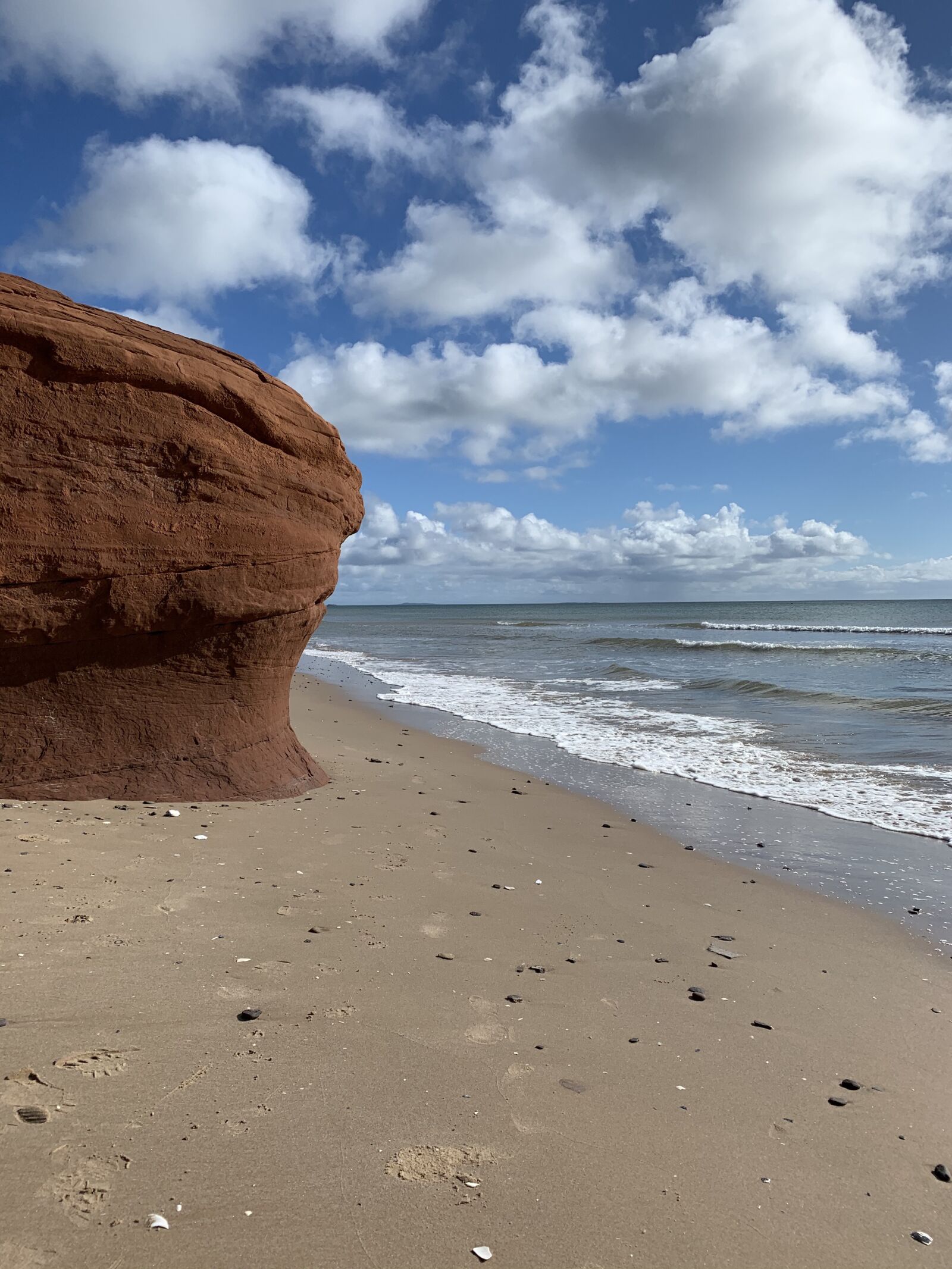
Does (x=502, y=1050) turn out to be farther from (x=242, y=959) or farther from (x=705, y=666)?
(x=705, y=666)

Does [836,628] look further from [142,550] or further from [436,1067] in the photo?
[436,1067]

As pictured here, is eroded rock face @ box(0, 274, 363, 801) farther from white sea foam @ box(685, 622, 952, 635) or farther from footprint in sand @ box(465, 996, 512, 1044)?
white sea foam @ box(685, 622, 952, 635)

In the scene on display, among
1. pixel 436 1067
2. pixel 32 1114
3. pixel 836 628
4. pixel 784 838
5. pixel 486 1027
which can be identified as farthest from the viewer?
pixel 836 628

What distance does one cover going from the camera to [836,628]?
50.3m

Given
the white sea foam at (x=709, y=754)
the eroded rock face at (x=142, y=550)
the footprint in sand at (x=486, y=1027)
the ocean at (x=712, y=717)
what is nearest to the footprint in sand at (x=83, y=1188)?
the footprint in sand at (x=486, y=1027)

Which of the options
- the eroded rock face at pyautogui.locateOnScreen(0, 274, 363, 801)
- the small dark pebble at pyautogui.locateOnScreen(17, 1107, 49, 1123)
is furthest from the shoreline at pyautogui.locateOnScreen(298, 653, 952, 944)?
the small dark pebble at pyautogui.locateOnScreen(17, 1107, 49, 1123)

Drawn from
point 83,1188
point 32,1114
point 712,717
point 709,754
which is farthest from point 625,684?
point 83,1188

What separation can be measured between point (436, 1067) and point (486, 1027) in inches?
15.2

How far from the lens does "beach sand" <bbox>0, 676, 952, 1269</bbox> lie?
6.88 feet

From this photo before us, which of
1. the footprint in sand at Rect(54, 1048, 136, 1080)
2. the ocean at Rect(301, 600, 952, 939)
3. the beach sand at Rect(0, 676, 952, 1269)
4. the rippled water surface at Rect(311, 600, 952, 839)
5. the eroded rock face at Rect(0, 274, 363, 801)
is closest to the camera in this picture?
the beach sand at Rect(0, 676, 952, 1269)

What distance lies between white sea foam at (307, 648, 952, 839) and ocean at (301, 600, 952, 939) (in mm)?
31

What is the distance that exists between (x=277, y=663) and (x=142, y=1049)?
14.1ft

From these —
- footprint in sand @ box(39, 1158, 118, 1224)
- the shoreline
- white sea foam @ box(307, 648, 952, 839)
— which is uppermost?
footprint in sand @ box(39, 1158, 118, 1224)

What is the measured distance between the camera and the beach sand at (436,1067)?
82.5 inches
